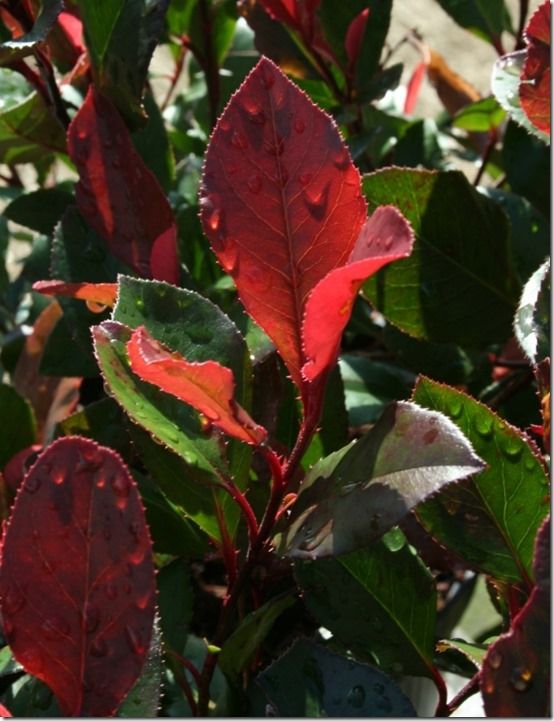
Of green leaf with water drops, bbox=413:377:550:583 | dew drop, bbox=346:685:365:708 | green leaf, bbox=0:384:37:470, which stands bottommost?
green leaf, bbox=0:384:37:470

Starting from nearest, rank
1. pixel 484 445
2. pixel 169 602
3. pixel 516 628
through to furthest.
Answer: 1. pixel 516 628
2. pixel 484 445
3. pixel 169 602

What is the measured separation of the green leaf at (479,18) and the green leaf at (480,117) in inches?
2.5

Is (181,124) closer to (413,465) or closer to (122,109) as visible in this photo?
(122,109)

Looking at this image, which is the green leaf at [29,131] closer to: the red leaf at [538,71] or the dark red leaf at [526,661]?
the red leaf at [538,71]

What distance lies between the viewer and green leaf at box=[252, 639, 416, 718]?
0.50 m

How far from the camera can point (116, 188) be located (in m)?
0.66

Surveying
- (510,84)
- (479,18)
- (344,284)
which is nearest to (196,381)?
(344,284)

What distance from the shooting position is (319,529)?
1.56ft

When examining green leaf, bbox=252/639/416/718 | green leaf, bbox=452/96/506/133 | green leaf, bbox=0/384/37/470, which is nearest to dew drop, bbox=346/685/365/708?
green leaf, bbox=252/639/416/718

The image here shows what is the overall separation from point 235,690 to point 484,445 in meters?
0.20

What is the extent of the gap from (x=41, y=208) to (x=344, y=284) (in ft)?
1.66

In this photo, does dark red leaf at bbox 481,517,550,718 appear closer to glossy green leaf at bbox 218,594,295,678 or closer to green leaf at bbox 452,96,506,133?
glossy green leaf at bbox 218,594,295,678

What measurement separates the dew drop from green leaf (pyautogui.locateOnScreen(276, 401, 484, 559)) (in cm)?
8

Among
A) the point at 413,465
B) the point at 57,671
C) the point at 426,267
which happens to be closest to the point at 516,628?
the point at 413,465
